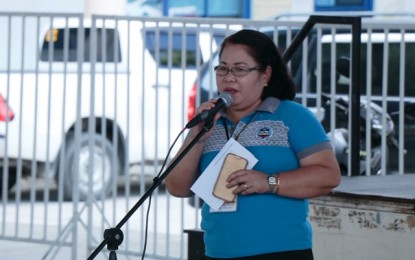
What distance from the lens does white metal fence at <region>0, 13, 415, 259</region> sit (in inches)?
335

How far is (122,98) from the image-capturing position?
28.8 ft

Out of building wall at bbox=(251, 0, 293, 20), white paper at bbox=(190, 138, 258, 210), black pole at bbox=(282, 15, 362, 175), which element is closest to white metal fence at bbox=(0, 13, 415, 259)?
black pole at bbox=(282, 15, 362, 175)

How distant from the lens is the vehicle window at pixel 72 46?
8859mm

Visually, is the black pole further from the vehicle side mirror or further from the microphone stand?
the microphone stand

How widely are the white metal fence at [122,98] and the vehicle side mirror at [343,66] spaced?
2.5 inches

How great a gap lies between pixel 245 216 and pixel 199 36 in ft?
14.6

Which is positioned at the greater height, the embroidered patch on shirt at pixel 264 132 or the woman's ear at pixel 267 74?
the woman's ear at pixel 267 74

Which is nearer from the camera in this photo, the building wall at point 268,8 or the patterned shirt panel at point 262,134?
the patterned shirt panel at point 262,134

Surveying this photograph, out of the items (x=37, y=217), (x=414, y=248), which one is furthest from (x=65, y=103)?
(x=414, y=248)

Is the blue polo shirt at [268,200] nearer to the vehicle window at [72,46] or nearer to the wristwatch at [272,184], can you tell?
the wristwatch at [272,184]

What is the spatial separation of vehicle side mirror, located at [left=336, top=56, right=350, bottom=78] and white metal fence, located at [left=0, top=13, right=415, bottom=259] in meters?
0.06

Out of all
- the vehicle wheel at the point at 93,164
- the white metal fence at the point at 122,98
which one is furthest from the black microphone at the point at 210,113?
the vehicle wheel at the point at 93,164

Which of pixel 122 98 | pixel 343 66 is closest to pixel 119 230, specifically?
pixel 343 66

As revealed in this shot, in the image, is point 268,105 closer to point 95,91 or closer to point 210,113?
point 210,113
